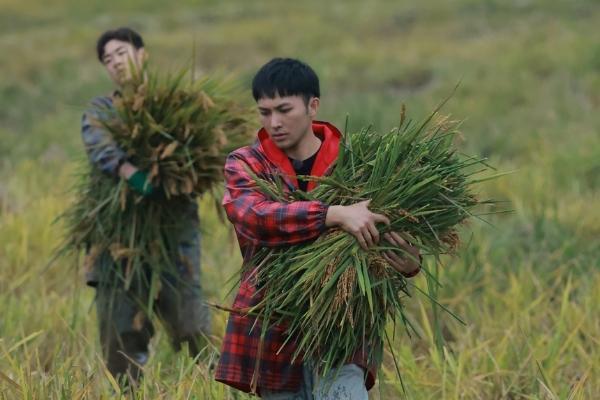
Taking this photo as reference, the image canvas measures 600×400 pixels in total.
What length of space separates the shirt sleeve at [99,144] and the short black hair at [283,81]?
1249mm

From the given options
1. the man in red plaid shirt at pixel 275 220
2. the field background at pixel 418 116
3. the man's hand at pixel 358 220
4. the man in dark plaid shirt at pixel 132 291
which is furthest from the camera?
the man in dark plaid shirt at pixel 132 291

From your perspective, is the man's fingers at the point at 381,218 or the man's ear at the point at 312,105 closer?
the man's fingers at the point at 381,218

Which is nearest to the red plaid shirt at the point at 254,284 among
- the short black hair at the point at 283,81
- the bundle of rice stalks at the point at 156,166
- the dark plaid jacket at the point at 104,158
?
the short black hair at the point at 283,81

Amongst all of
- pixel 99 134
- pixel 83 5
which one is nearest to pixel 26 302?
pixel 99 134

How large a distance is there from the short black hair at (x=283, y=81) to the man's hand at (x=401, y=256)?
42cm

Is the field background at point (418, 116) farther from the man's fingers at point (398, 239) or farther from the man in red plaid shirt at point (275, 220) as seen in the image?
the man's fingers at point (398, 239)

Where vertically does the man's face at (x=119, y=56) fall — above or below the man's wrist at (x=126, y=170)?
above

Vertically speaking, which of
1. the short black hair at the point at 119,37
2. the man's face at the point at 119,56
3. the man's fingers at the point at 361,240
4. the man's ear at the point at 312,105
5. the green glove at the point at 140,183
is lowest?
the green glove at the point at 140,183

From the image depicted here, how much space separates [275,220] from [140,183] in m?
1.38

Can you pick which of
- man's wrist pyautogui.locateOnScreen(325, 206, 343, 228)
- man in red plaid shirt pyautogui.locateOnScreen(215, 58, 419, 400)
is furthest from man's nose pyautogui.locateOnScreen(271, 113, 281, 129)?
man's wrist pyautogui.locateOnScreen(325, 206, 343, 228)

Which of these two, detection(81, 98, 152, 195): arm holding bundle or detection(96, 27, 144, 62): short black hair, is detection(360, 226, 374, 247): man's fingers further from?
detection(96, 27, 144, 62): short black hair

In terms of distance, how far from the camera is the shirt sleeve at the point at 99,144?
3.98m

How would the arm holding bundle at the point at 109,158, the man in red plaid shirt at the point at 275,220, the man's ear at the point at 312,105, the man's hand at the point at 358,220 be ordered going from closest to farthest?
the man's hand at the point at 358,220 → the man in red plaid shirt at the point at 275,220 → the man's ear at the point at 312,105 → the arm holding bundle at the point at 109,158

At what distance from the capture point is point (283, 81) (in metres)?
2.83
